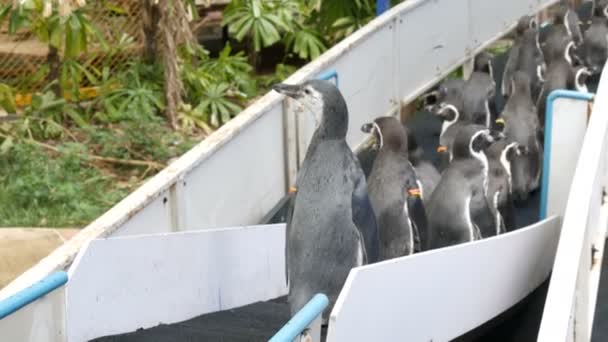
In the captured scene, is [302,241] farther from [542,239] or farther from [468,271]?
[542,239]

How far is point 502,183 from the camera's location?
561 cm

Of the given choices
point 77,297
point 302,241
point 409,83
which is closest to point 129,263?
point 77,297

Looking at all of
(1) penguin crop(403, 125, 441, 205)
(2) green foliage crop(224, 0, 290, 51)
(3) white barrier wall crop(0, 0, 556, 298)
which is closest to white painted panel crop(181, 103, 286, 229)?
(3) white barrier wall crop(0, 0, 556, 298)

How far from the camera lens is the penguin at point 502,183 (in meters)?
5.45

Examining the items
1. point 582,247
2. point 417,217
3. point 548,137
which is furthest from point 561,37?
point 582,247

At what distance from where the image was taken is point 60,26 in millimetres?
7555

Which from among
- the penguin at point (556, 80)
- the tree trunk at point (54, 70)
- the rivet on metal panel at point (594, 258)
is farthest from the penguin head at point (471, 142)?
the tree trunk at point (54, 70)

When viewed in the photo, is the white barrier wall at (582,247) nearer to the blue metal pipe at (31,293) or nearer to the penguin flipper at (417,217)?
the penguin flipper at (417,217)

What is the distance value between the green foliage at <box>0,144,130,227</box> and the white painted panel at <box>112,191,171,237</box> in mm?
2153

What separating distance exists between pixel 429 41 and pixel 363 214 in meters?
4.05

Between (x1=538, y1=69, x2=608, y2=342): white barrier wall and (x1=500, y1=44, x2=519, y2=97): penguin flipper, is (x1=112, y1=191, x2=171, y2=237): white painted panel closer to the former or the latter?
(x1=538, y1=69, x2=608, y2=342): white barrier wall

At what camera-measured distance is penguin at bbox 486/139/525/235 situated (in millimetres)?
5449

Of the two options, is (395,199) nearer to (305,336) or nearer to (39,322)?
(39,322)

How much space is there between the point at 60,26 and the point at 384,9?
2311 millimetres
